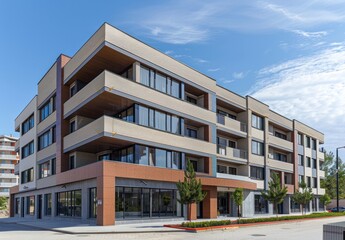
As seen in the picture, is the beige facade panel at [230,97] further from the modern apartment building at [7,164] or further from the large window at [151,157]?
the modern apartment building at [7,164]

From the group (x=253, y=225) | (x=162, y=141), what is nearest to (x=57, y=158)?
(x=162, y=141)

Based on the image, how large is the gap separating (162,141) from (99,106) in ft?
20.4

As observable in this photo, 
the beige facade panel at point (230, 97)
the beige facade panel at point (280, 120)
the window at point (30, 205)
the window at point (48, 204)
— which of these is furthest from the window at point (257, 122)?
the window at point (30, 205)

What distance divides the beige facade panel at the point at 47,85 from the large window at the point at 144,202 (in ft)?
55.1

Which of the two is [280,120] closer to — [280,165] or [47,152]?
[280,165]

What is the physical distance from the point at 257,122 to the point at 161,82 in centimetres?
2110

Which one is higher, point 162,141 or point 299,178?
point 162,141

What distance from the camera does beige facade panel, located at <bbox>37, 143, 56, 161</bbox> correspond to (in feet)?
133

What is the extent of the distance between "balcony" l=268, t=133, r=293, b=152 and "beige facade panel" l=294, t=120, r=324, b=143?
4544mm

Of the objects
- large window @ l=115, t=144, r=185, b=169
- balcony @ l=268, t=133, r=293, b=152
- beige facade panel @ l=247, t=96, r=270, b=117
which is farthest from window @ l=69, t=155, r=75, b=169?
balcony @ l=268, t=133, r=293, b=152

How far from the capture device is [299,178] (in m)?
61.9

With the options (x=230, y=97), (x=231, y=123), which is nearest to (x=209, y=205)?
(x=231, y=123)

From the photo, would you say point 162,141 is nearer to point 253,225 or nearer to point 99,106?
point 99,106

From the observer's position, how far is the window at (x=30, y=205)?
48.2 metres
